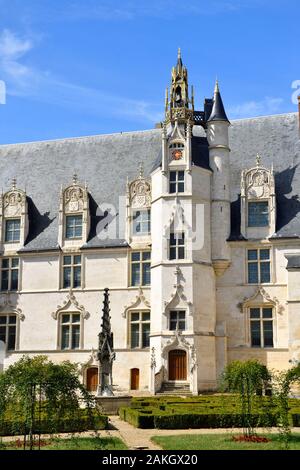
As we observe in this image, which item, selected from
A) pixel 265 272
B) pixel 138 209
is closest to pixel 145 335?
pixel 138 209

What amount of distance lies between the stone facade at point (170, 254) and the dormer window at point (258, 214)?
0.07 m

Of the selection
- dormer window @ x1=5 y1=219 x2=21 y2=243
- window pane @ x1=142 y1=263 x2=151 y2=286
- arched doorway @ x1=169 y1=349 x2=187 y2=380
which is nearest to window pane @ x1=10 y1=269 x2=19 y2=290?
dormer window @ x1=5 y1=219 x2=21 y2=243

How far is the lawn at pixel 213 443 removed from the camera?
18375 millimetres

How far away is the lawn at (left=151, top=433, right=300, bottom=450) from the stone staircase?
53.9 feet

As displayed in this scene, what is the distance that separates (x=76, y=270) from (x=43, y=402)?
24500 millimetres

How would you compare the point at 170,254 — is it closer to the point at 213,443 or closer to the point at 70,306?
the point at 70,306

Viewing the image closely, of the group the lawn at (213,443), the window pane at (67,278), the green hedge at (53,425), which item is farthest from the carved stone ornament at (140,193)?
the lawn at (213,443)

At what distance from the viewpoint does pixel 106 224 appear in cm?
4478

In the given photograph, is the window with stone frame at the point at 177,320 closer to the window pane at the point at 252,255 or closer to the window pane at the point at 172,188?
the window pane at the point at 252,255

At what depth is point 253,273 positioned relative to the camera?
41375 millimetres

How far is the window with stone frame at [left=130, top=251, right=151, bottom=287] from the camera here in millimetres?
42875

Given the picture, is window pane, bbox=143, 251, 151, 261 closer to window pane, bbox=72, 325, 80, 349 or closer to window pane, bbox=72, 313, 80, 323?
window pane, bbox=72, 313, 80, 323

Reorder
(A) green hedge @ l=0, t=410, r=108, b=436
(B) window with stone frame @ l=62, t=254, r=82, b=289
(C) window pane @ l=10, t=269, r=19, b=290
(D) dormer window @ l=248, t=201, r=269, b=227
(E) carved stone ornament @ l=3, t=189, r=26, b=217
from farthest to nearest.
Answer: (E) carved stone ornament @ l=3, t=189, r=26, b=217 → (C) window pane @ l=10, t=269, r=19, b=290 → (B) window with stone frame @ l=62, t=254, r=82, b=289 → (D) dormer window @ l=248, t=201, r=269, b=227 → (A) green hedge @ l=0, t=410, r=108, b=436

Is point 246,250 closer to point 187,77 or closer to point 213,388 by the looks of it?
point 213,388
